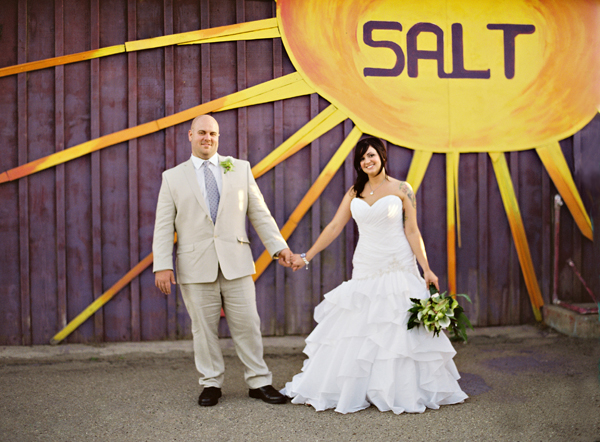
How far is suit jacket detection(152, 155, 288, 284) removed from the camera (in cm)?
319

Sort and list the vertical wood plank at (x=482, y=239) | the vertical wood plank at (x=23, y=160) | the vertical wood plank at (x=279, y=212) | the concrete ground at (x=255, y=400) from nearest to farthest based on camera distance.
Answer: the concrete ground at (x=255, y=400) < the vertical wood plank at (x=23, y=160) < the vertical wood plank at (x=279, y=212) < the vertical wood plank at (x=482, y=239)

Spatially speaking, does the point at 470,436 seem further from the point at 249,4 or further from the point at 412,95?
the point at 249,4

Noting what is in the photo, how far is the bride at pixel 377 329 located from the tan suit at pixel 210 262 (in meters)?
0.36

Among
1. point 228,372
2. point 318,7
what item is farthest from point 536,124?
point 228,372

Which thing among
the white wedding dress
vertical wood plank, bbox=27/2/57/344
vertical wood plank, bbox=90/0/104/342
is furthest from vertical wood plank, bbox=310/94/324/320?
vertical wood plank, bbox=27/2/57/344

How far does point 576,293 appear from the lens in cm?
485

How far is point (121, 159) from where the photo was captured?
4.47 meters

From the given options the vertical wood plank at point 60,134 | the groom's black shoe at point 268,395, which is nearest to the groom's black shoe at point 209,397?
the groom's black shoe at point 268,395

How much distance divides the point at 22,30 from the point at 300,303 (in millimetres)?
3446

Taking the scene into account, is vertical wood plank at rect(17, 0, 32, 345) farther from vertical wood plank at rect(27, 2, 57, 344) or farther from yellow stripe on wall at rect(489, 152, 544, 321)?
yellow stripe on wall at rect(489, 152, 544, 321)

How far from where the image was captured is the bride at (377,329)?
3064mm

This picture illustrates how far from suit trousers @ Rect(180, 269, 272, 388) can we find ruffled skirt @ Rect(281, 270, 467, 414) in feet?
1.04

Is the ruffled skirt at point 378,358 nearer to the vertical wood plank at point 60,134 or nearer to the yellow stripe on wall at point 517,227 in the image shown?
the yellow stripe on wall at point 517,227

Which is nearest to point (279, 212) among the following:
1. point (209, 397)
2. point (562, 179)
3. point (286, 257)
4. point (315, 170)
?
point (315, 170)
